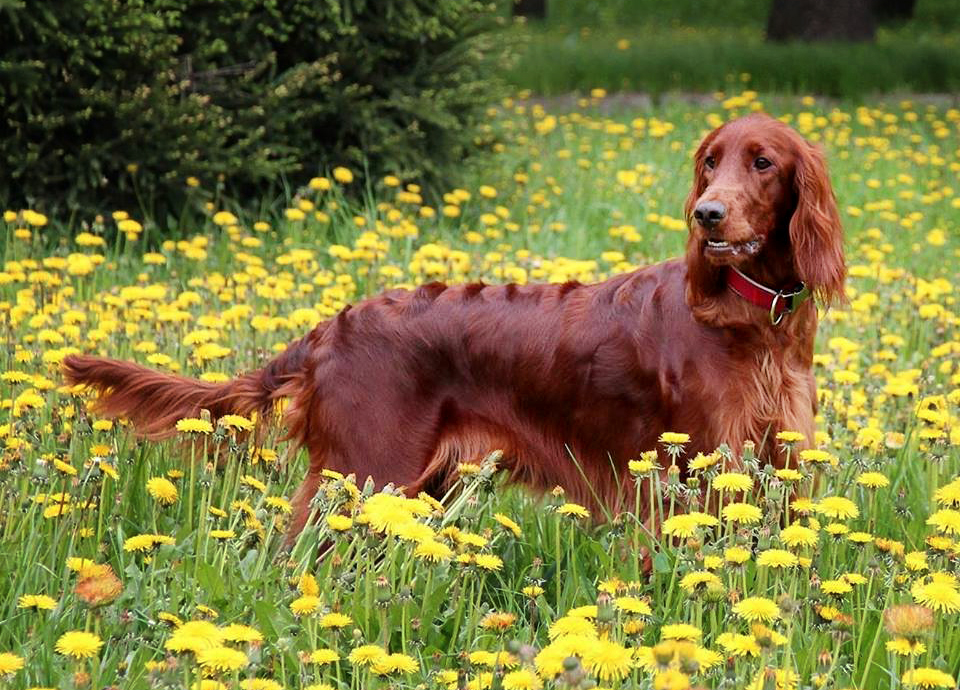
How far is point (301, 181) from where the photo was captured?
6891 millimetres

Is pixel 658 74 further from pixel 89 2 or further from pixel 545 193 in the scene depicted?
pixel 89 2

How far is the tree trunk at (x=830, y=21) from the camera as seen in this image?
13836mm

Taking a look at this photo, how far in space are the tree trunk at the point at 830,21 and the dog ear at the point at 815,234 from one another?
11.0 metres

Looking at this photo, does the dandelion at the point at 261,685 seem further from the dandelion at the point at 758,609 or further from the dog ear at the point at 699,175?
the dog ear at the point at 699,175

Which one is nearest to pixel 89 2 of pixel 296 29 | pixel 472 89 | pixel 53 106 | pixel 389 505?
pixel 53 106

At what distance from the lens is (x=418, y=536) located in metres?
2.29

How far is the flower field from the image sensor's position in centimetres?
220

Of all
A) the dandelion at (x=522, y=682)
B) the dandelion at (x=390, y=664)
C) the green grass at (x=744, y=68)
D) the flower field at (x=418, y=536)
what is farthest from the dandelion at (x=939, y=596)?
the green grass at (x=744, y=68)

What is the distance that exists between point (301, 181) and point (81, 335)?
8.03ft

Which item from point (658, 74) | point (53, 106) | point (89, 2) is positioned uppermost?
point (89, 2)

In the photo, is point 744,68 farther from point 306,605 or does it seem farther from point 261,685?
point 261,685

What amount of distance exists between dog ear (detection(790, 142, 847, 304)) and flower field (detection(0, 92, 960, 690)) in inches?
14.7

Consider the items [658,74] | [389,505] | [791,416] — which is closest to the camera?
[389,505]

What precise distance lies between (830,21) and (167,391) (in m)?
11.6
